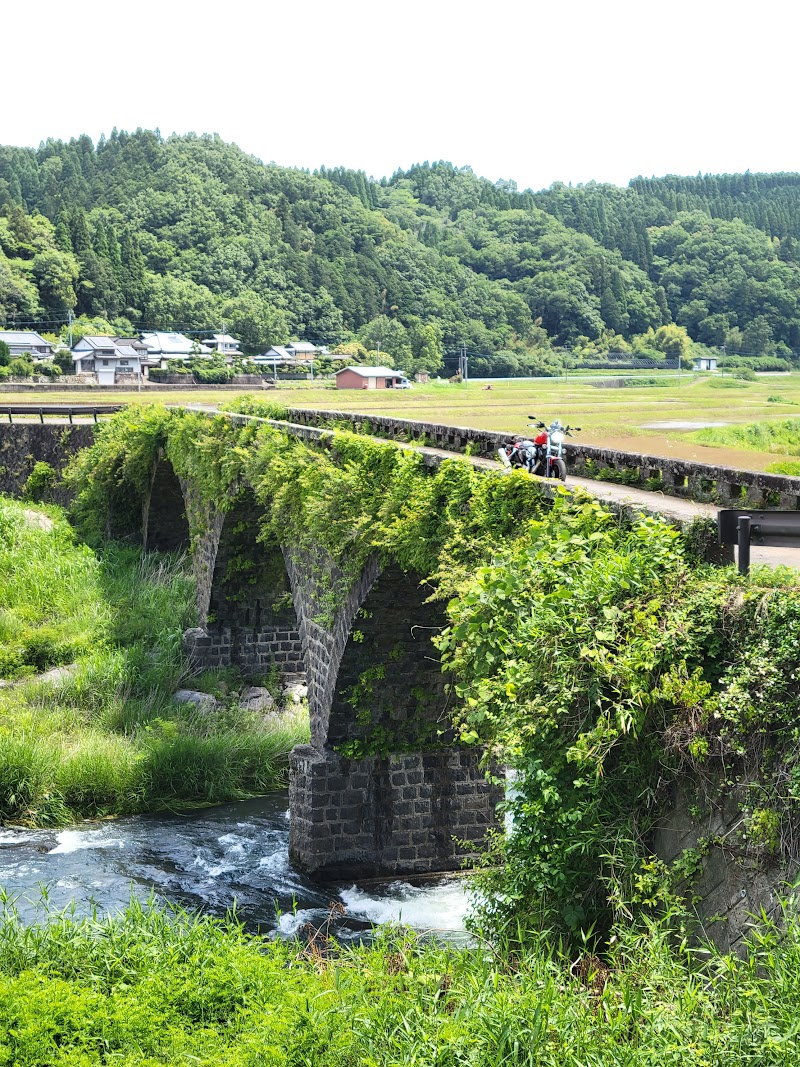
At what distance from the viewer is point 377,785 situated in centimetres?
1872

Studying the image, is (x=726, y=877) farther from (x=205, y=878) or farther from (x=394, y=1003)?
(x=205, y=878)

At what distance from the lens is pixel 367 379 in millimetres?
85438

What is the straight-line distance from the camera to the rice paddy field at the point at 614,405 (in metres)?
34.2

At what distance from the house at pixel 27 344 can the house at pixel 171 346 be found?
34.2 ft

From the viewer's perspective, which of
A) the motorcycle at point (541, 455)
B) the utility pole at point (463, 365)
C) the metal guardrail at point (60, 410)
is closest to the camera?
the motorcycle at point (541, 455)

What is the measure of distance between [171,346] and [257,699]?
8249cm

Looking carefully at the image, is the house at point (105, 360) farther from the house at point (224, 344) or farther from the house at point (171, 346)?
the house at point (224, 344)

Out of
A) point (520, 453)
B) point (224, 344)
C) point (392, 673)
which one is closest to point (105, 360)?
point (224, 344)

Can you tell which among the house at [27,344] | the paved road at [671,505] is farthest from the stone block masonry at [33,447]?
the house at [27,344]

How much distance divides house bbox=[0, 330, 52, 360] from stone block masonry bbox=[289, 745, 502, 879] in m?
73.2

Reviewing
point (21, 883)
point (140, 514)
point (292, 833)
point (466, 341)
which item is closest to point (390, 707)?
point (292, 833)

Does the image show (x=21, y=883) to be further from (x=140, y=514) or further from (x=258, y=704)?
(x=140, y=514)

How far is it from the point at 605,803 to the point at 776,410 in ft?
161

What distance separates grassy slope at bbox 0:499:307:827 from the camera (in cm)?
2067
